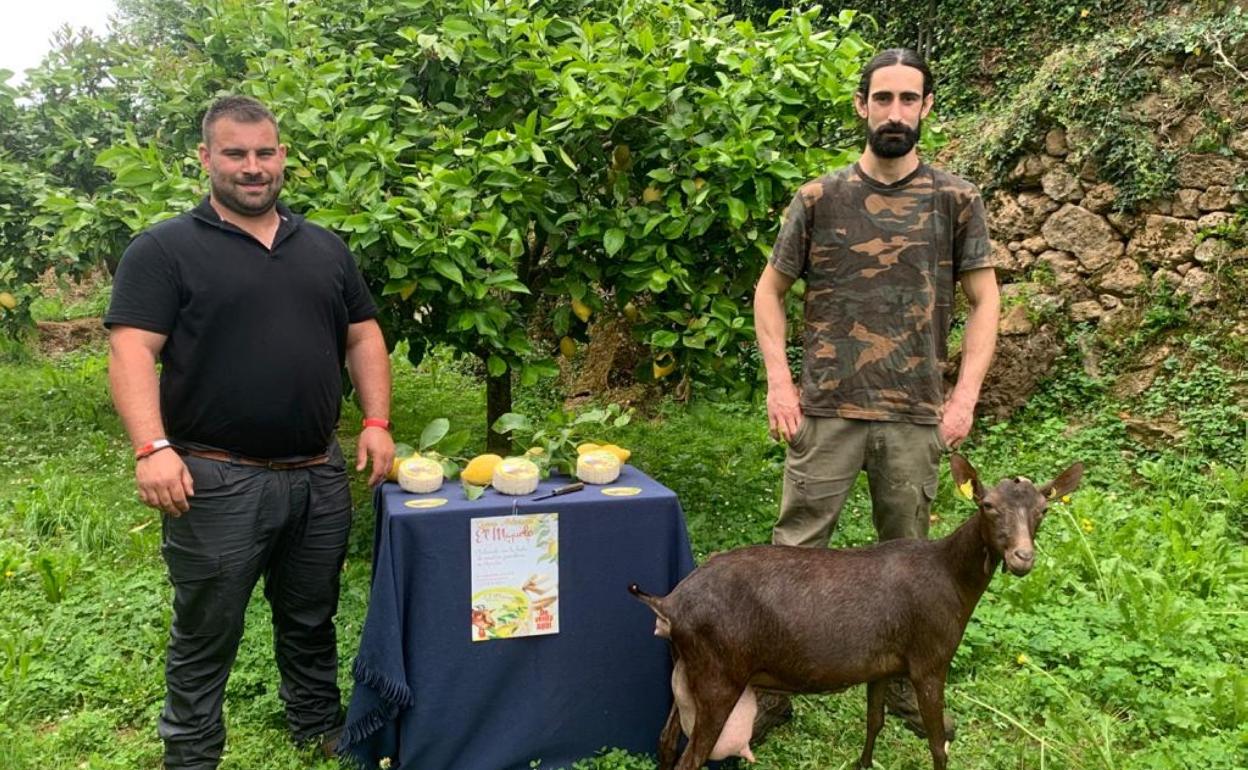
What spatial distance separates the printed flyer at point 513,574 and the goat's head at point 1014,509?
1.35m

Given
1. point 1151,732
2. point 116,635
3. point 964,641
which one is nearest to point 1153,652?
point 1151,732

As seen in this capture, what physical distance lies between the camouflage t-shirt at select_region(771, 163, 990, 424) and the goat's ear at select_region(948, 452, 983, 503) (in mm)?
401

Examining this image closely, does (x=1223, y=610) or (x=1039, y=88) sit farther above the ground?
(x=1039, y=88)

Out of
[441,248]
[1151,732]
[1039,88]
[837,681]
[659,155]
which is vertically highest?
[1039,88]

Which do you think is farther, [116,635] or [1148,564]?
[1148,564]

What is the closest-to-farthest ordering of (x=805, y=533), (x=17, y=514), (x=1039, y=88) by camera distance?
(x=805, y=533) → (x=17, y=514) → (x=1039, y=88)

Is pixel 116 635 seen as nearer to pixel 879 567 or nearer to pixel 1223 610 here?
pixel 879 567

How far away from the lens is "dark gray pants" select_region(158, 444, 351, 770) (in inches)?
110

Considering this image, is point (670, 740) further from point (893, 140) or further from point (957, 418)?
point (893, 140)

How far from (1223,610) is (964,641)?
123cm

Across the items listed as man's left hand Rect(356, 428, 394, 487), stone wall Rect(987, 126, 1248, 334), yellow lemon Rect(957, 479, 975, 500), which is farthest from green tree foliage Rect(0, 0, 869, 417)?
stone wall Rect(987, 126, 1248, 334)

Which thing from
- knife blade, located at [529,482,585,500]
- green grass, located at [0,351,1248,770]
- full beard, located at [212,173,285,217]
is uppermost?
full beard, located at [212,173,285,217]

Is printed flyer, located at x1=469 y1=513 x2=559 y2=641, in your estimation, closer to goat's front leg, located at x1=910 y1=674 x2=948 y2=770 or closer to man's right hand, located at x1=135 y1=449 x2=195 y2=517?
man's right hand, located at x1=135 y1=449 x2=195 y2=517

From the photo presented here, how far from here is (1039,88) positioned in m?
7.79
